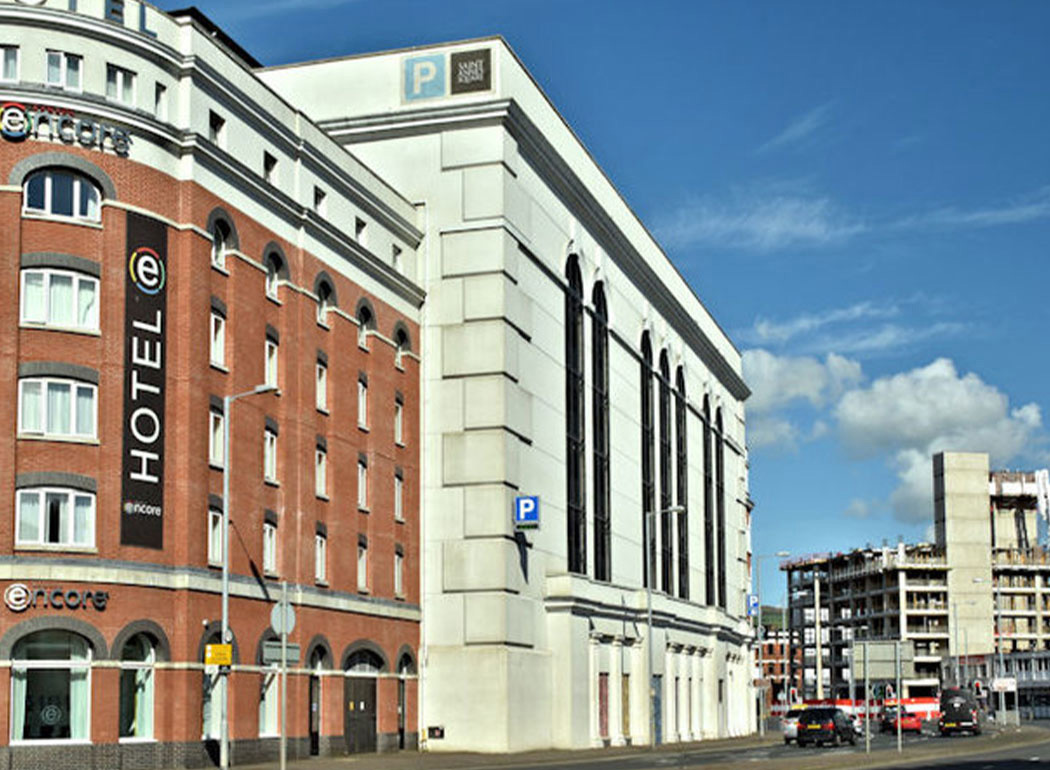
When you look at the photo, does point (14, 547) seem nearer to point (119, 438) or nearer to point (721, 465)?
point (119, 438)

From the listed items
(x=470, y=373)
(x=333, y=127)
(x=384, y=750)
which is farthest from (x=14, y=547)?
(x=333, y=127)

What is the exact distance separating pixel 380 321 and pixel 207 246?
48.1 ft

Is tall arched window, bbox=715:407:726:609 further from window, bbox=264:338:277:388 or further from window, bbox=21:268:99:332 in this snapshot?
window, bbox=21:268:99:332

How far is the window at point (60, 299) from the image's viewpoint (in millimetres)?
43688

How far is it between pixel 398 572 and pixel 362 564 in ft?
12.3

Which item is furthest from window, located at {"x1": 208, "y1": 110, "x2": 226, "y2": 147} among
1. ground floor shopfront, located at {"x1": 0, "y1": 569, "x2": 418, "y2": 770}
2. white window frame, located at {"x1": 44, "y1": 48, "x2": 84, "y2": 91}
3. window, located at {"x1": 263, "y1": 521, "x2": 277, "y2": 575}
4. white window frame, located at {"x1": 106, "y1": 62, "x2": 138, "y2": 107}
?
ground floor shopfront, located at {"x1": 0, "y1": 569, "x2": 418, "y2": 770}

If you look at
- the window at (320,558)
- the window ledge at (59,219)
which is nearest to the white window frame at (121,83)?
the window ledge at (59,219)

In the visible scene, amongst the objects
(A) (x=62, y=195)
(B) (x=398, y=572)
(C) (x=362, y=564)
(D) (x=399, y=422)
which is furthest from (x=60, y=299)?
(B) (x=398, y=572)

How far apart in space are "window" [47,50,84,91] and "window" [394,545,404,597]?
24.5 metres

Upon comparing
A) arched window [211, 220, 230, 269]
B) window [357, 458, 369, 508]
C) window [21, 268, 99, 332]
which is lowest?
window [357, 458, 369, 508]

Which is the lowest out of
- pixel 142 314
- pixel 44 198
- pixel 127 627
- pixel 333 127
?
pixel 127 627

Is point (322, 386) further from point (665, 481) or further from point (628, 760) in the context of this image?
point (665, 481)

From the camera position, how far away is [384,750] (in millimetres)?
60031

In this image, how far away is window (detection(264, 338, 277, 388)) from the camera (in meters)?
53.1
